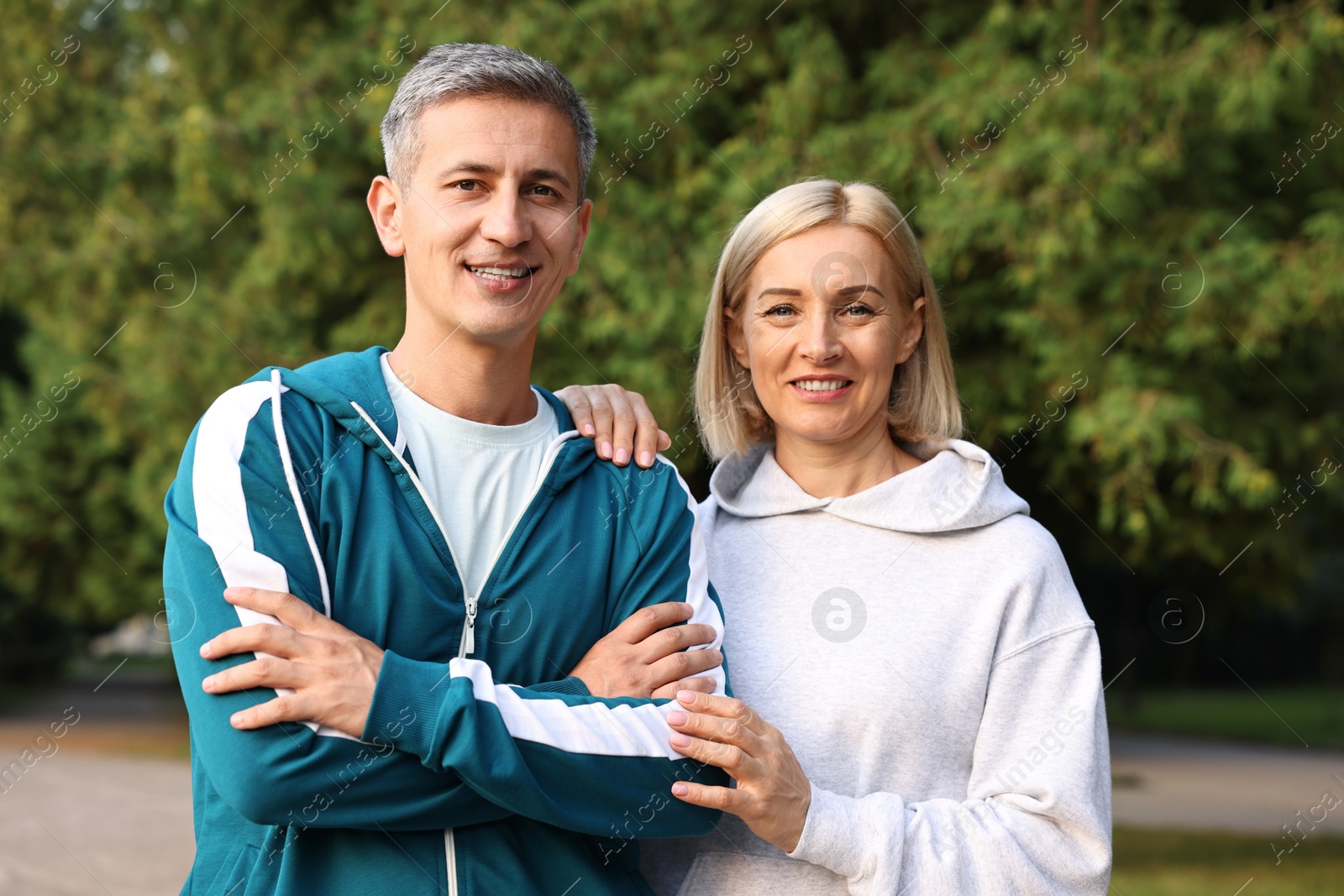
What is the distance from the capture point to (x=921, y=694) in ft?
8.33

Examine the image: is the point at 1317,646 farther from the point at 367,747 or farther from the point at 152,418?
the point at 367,747

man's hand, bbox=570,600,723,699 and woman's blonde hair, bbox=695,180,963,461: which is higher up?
woman's blonde hair, bbox=695,180,963,461

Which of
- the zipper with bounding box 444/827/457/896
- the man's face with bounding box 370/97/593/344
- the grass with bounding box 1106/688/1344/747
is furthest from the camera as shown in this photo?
the grass with bounding box 1106/688/1344/747

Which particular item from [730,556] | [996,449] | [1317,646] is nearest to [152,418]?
[996,449]

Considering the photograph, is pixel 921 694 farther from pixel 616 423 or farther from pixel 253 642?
pixel 253 642

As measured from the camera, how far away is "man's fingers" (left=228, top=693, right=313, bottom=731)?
6.24 ft

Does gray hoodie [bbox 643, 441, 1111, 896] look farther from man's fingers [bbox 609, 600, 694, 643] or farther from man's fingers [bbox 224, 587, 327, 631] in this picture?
man's fingers [bbox 224, 587, 327, 631]

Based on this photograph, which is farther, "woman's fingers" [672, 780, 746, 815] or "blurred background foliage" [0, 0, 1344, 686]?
"blurred background foliage" [0, 0, 1344, 686]

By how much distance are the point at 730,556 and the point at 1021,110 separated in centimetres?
427

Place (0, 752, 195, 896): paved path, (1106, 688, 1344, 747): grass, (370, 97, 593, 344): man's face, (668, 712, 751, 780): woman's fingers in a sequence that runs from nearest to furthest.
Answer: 1. (668, 712, 751, 780): woman's fingers
2. (370, 97, 593, 344): man's face
3. (0, 752, 195, 896): paved path
4. (1106, 688, 1344, 747): grass

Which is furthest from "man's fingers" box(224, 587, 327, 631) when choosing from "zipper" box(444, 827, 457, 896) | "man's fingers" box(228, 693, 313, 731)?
"zipper" box(444, 827, 457, 896)

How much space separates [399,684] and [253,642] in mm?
238

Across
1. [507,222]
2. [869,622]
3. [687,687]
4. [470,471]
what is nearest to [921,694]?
[869,622]

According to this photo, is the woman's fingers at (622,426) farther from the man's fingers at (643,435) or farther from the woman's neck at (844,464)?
the woman's neck at (844,464)
